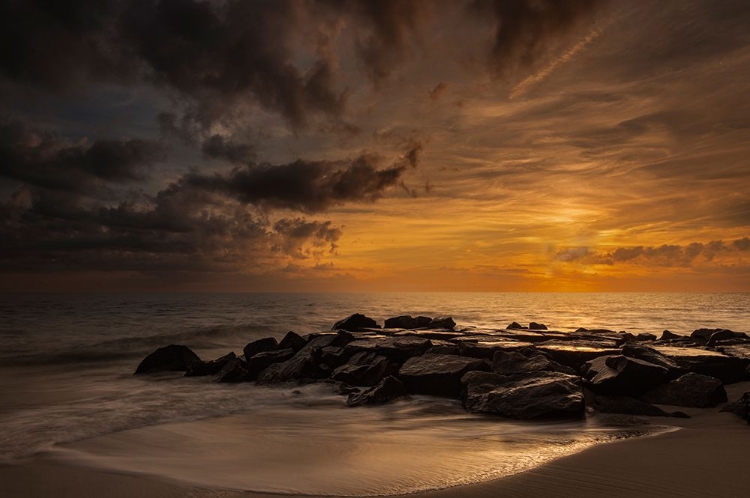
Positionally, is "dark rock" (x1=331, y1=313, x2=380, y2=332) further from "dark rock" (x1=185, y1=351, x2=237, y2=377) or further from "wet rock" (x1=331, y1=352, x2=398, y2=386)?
"wet rock" (x1=331, y1=352, x2=398, y2=386)

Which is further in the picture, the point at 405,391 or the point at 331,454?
the point at 405,391

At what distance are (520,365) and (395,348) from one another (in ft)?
12.4

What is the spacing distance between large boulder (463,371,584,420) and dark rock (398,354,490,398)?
0.75 m

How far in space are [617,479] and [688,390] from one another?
5.08 metres

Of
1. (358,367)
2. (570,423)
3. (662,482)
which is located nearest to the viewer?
(662,482)

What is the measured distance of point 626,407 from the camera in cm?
810

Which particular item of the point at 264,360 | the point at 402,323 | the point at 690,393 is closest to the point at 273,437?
the point at 264,360

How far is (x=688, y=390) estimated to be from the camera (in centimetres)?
866

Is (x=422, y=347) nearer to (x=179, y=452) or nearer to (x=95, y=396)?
(x=179, y=452)

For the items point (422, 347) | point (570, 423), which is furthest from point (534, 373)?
point (422, 347)

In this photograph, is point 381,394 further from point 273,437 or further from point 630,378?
point 630,378

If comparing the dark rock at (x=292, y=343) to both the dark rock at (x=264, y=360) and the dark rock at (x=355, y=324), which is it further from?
the dark rock at (x=355, y=324)

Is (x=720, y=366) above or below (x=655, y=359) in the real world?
below

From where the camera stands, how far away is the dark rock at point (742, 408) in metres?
7.04
